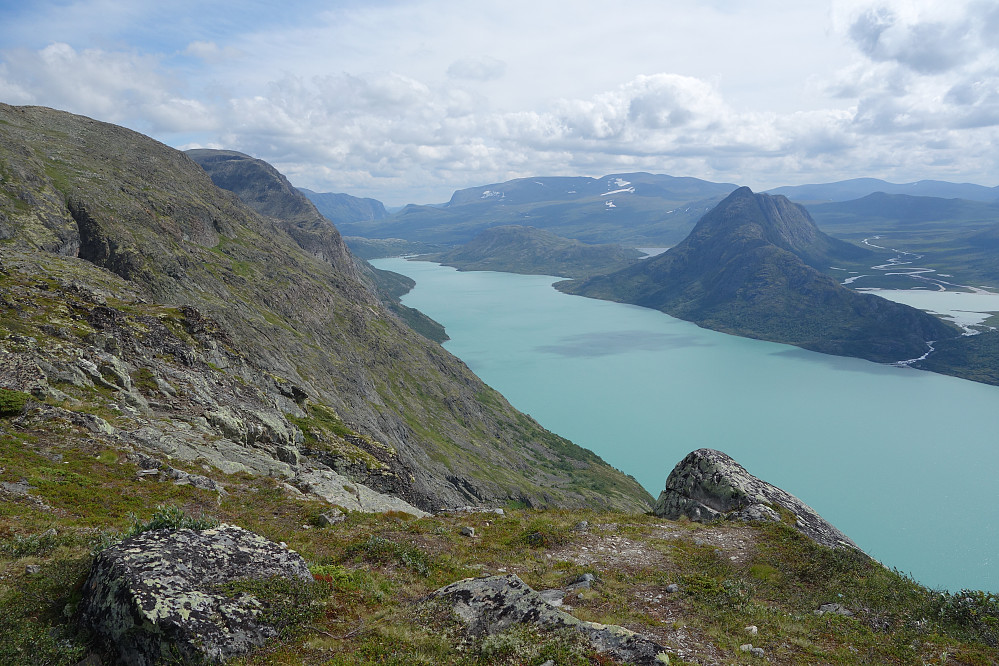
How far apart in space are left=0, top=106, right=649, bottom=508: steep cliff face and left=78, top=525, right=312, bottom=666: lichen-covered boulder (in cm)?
1702

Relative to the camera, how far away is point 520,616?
516 inches

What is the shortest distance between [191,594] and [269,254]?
140488mm

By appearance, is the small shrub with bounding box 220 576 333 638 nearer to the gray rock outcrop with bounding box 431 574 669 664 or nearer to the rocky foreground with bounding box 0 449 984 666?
the rocky foreground with bounding box 0 449 984 666

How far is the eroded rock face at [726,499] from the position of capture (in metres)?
27.1

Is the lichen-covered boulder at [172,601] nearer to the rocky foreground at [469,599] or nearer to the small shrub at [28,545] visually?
the rocky foreground at [469,599]

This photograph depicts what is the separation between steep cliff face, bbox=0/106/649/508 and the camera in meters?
33.8

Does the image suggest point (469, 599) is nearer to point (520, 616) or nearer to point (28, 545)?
point (520, 616)

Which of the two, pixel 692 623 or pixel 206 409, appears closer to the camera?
pixel 692 623

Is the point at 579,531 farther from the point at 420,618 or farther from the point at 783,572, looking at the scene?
the point at 420,618

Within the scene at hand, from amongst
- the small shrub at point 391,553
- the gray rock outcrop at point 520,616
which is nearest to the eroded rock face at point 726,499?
the small shrub at point 391,553

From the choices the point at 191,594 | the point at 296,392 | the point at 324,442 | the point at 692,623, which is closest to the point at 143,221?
the point at 296,392

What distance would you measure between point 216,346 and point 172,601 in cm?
4755

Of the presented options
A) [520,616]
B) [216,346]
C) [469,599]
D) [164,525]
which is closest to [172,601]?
[164,525]

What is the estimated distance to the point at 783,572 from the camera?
64.4 feet
